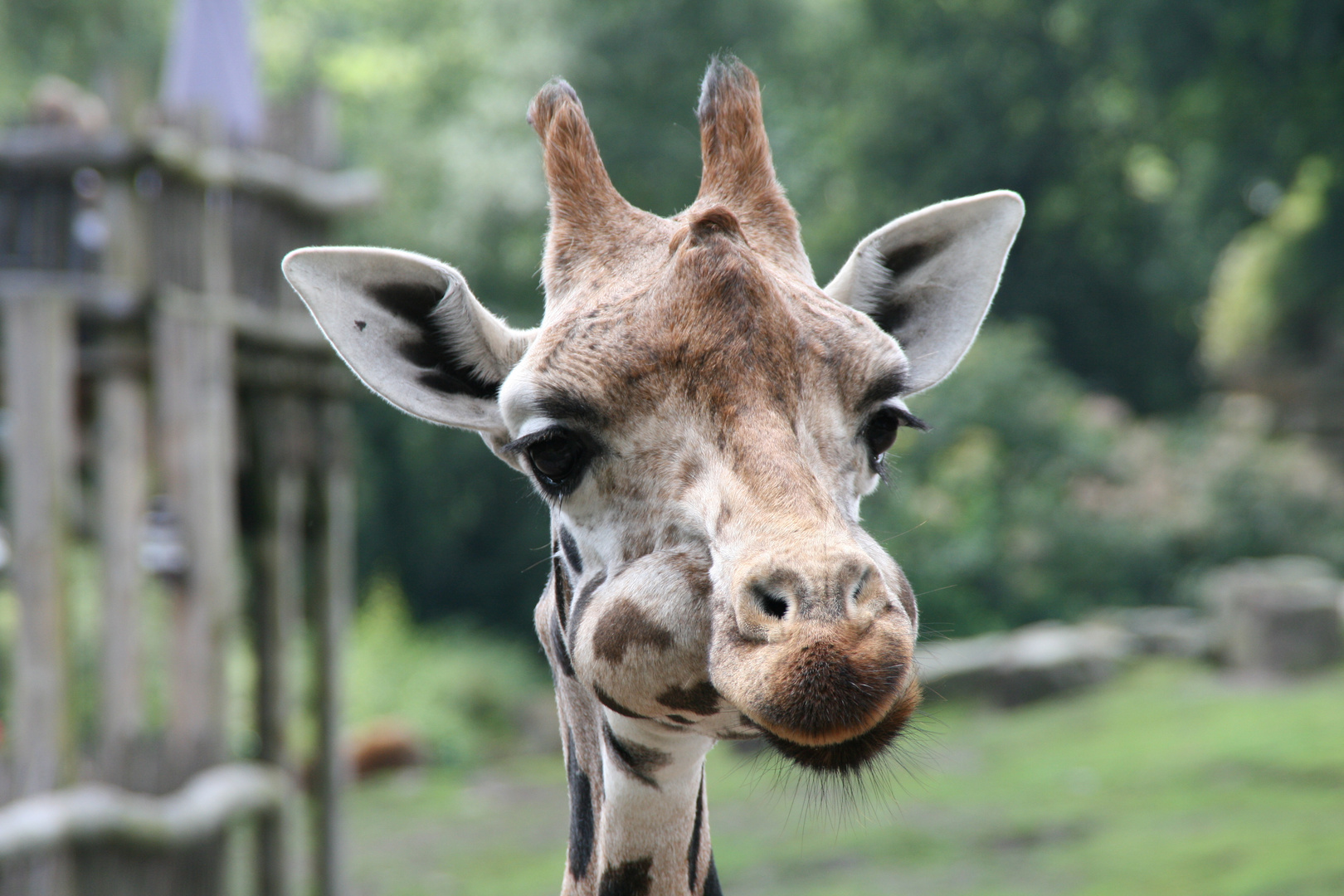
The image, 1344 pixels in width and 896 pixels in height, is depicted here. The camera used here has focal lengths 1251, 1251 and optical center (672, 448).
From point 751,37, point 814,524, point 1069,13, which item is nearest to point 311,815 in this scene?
point 814,524

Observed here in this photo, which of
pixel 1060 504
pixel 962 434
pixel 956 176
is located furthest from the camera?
pixel 956 176

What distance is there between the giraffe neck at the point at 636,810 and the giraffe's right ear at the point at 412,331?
23.0 inches

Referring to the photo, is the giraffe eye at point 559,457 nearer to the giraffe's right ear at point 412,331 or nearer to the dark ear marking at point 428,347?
the giraffe's right ear at point 412,331

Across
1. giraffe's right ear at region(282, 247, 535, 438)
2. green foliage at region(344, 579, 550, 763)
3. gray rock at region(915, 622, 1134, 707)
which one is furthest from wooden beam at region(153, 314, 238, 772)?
gray rock at region(915, 622, 1134, 707)

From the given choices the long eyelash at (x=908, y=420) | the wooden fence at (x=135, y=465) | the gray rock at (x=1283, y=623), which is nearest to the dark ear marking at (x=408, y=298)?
the long eyelash at (x=908, y=420)

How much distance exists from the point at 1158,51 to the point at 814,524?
12.2 m

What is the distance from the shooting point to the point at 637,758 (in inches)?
82.4

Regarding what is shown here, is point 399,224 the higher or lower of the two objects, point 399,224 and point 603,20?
the lower

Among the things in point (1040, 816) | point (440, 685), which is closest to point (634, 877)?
point (1040, 816)

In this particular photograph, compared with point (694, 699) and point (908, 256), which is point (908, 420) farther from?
point (694, 699)

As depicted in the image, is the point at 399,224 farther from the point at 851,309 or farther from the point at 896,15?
the point at 851,309

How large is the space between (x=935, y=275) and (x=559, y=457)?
33.9 inches

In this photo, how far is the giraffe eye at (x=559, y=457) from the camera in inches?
76.7

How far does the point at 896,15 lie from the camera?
2098 cm
